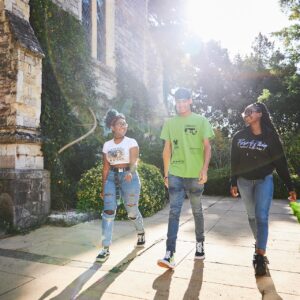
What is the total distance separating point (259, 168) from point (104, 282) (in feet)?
6.39

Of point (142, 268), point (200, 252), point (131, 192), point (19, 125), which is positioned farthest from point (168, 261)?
point (19, 125)

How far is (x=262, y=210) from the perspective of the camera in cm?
364

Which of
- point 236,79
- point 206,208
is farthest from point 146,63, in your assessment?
point 236,79

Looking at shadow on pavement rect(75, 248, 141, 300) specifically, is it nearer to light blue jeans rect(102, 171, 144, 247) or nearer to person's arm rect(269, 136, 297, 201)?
light blue jeans rect(102, 171, 144, 247)

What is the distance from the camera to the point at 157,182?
821cm

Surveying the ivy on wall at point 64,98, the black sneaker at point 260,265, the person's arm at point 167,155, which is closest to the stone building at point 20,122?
the ivy on wall at point 64,98

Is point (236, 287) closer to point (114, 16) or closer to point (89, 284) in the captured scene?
point (89, 284)

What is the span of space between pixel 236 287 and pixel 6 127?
477cm

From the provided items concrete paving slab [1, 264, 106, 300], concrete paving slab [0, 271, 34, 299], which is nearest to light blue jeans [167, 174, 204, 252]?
concrete paving slab [1, 264, 106, 300]

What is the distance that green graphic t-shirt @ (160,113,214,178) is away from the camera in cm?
381

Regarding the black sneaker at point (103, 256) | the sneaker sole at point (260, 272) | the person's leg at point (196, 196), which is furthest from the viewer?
the black sneaker at point (103, 256)

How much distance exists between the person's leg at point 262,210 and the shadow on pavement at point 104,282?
1.45 meters

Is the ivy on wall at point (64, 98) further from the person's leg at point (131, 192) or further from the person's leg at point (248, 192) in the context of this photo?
the person's leg at point (248, 192)

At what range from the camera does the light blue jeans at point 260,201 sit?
3.64m
